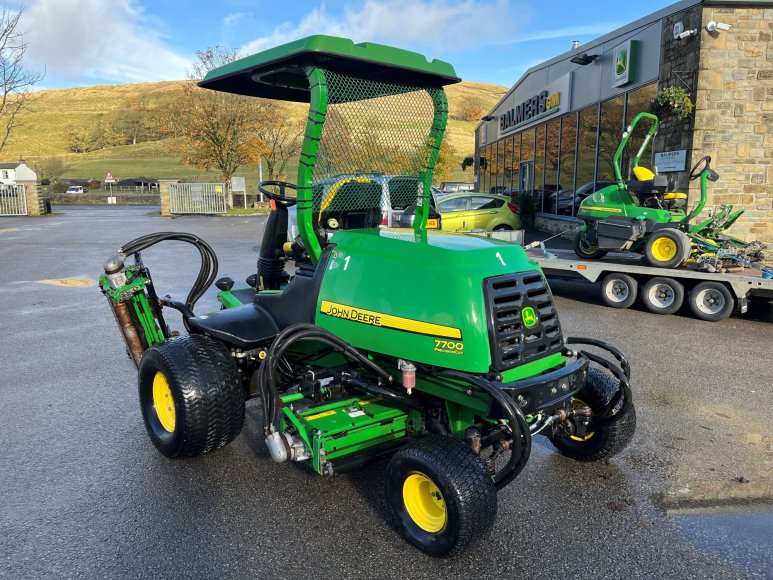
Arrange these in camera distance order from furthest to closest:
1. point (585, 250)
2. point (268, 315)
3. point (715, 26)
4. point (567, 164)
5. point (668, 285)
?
point (567, 164), point (715, 26), point (585, 250), point (668, 285), point (268, 315)

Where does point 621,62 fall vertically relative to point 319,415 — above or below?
above

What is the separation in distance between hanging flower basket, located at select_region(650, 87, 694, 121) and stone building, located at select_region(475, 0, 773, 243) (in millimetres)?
194

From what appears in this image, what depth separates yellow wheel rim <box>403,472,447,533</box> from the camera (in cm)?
292

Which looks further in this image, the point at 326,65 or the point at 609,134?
the point at 609,134

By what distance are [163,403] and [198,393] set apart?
577mm

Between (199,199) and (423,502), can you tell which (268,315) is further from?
(199,199)

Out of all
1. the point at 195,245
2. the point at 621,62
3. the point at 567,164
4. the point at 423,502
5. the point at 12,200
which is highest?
the point at 621,62

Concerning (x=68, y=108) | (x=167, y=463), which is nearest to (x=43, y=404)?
(x=167, y=463)

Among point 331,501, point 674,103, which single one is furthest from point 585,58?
point 331,501

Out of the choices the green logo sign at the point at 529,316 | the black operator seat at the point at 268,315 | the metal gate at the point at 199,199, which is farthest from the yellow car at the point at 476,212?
the metal gate at the point at 199,199

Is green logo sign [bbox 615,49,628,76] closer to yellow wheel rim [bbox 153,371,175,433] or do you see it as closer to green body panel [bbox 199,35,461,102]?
green body panel [bbox 199,35,461,102]

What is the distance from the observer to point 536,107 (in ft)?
65.4

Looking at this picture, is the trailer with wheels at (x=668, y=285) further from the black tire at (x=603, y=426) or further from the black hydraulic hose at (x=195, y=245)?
the black hydraulic hose at (x=195, y=245)

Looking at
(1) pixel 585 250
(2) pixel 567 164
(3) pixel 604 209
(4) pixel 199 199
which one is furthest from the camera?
(4) pixel 199 199
